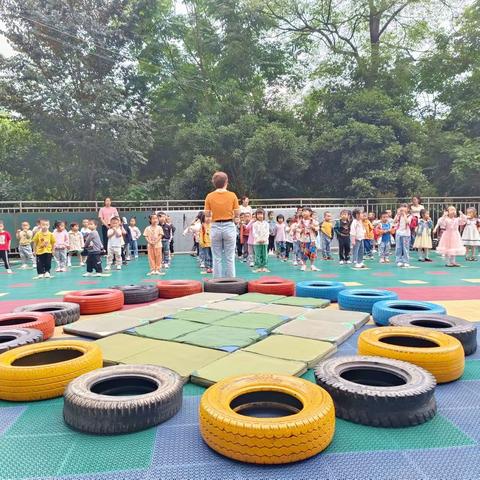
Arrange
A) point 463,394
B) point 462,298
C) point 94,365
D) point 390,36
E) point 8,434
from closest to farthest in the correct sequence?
point 8,434 < point 463,394 < point 94,365 < point 462,298 < point 390,36

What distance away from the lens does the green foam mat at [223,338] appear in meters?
4.01

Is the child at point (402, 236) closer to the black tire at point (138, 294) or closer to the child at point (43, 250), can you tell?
the black tire at point (138, 294)

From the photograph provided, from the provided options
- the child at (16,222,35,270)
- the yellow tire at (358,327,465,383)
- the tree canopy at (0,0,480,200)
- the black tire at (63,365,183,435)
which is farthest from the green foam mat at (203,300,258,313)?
the tree canopy at (0,0,480,200)

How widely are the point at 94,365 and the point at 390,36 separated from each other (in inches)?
1098

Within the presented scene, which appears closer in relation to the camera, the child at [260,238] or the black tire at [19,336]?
the black tire at [19,336]

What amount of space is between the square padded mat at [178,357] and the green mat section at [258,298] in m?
2.17

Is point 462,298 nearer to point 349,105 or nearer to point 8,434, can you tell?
point 8,434

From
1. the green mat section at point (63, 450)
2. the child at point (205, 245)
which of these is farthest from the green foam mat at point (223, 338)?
the child at point (205, 245)

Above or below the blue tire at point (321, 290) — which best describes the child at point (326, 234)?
above

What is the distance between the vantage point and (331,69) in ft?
76.4

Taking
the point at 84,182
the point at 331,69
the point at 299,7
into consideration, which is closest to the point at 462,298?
the point at 84,182

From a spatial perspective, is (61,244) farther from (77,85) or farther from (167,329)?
(77,85)

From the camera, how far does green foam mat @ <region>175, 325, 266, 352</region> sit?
4.01 m

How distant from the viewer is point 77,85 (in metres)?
19.6
